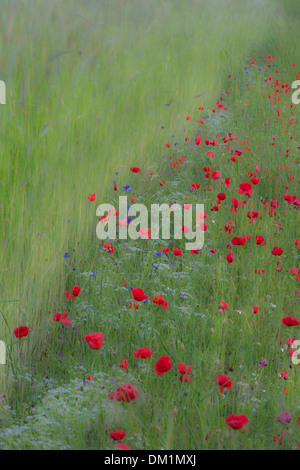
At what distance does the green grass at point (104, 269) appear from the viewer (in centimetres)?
134

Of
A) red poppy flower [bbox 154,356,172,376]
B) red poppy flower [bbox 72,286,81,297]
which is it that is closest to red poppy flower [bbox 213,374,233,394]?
red poppy flower [bbox 154,356,172,376]

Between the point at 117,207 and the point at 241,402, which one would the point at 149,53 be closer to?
the point at 117,207

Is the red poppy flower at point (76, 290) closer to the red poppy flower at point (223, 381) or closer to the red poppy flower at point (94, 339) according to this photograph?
the red poppy flower at point (94, 339)

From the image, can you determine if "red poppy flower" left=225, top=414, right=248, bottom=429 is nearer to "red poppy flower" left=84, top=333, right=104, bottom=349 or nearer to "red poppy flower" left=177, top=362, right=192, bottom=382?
"red poppy flower" left=177, top=362, right=192, bottom=382

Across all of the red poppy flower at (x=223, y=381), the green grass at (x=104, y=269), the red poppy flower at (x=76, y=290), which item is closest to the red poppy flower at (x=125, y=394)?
the green grass at (x=104, y=269)

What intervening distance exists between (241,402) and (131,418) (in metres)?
0.34

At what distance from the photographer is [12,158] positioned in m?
1.91

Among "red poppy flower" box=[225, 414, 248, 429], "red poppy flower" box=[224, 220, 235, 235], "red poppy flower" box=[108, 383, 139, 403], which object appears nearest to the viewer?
"red poppy flower" box=[225, 414, 248, 429]

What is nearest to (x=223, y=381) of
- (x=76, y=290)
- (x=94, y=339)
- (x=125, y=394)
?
(x=125, y=394)

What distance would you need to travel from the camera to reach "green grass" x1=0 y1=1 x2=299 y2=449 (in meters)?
1.34

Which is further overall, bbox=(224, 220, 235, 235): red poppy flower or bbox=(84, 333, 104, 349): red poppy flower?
bbox=(224, 220, 235, 235): red poppy flower

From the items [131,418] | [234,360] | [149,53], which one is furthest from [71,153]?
[149,53]

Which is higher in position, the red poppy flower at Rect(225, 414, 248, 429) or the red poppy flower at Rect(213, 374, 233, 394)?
the red poppy flower at Rect(213, 374, 233, 394)

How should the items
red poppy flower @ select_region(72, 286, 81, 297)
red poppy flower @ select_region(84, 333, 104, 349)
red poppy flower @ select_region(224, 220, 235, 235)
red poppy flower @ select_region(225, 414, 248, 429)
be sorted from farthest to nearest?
1. red poppy flower @ select_region(224, 220, 235, 235)
2. red poppy flower @ select_region(72, 286, 81, 297)
3. red poppy flower @ select_region(84, 333, 104, 349)
4. red poppy flower @ select_region(225, 414, 248, 429)
